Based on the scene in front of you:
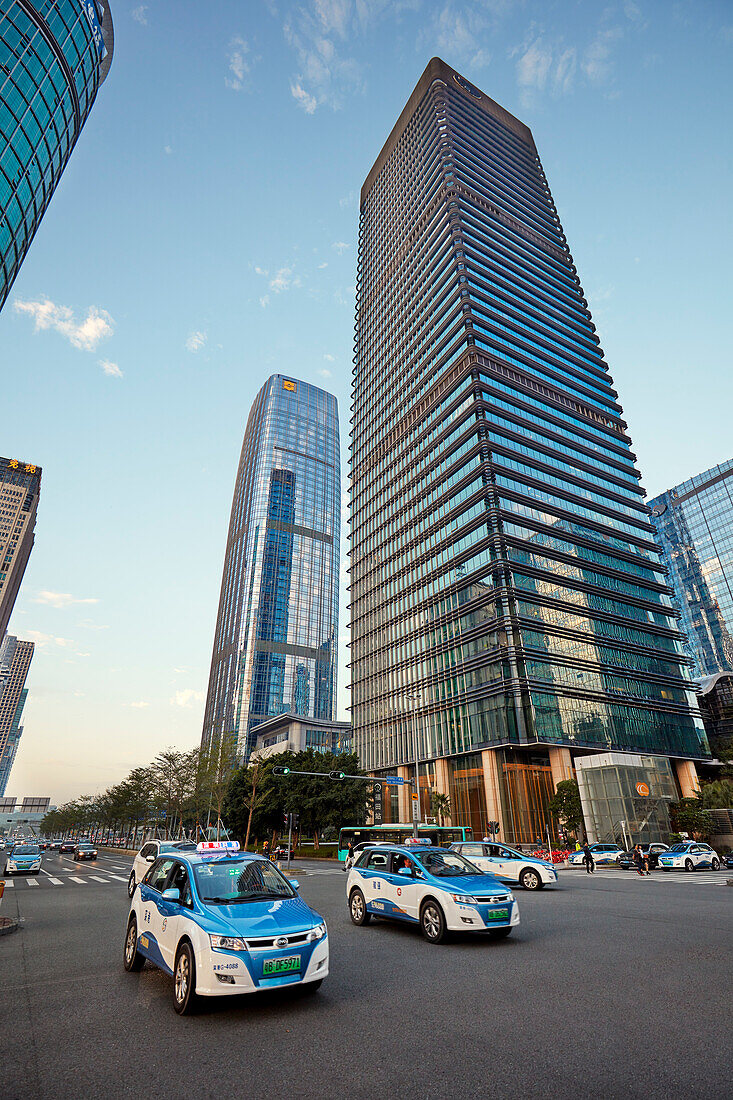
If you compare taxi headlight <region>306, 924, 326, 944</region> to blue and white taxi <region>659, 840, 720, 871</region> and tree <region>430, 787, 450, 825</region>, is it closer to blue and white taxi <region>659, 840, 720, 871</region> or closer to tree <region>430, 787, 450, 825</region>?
blue and white taxi <region>659, 840, 720, 871</region>

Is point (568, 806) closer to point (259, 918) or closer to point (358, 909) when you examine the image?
point (358, 909)

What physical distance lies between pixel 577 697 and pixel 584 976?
53.3 metres

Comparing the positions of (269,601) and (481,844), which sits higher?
(269,601)

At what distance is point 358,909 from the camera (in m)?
13.4

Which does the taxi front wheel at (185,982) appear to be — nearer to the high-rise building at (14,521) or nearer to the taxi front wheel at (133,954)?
the taxi front wheel at (133,954)

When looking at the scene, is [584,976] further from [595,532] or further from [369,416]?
[369,416]

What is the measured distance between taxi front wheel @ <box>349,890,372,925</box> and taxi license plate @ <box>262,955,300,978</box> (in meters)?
7.91

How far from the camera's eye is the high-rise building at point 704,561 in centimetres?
11919

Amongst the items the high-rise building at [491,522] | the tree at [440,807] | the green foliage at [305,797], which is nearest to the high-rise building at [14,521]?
the high-rise building at [491,522]

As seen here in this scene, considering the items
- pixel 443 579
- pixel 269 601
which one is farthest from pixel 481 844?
pixel 269 601

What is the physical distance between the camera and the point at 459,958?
363 inches

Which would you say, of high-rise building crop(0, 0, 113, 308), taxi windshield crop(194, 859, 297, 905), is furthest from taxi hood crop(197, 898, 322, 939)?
high-rise building crop(0, 0, 113, 308)

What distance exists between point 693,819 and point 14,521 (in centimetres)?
16473

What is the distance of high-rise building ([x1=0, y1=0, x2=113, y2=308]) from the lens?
40.7 metres
